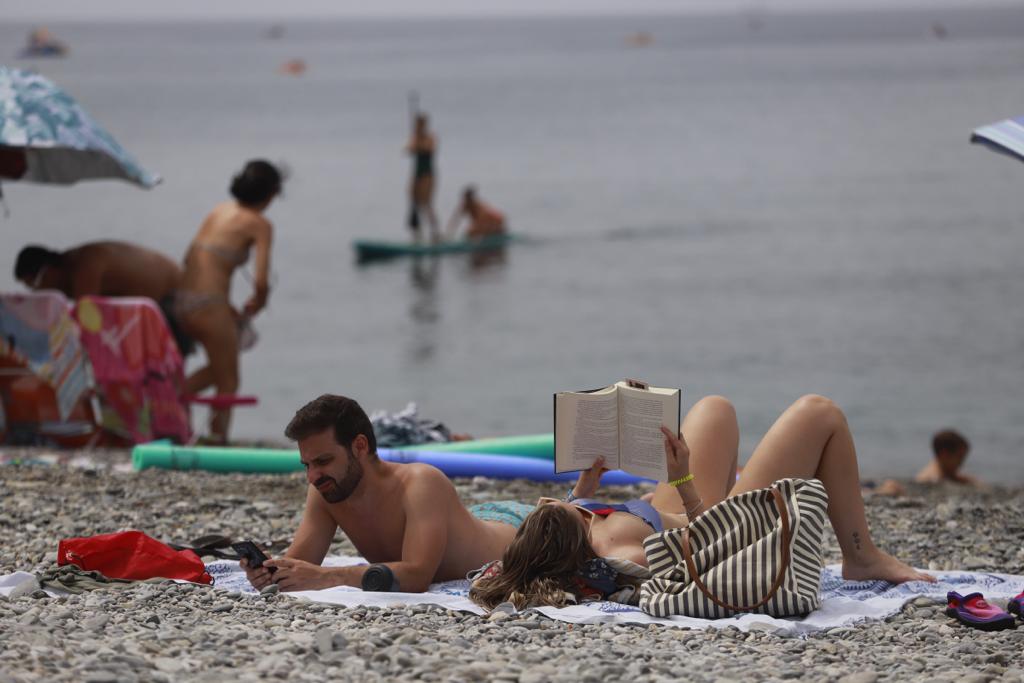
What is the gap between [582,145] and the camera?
56.2 m

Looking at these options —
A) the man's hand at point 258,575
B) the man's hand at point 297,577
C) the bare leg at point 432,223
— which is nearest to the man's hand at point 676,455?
the man's hand at point 297,577

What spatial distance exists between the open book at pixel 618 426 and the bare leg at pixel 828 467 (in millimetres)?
410

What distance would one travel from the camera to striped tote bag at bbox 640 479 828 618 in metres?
4.29

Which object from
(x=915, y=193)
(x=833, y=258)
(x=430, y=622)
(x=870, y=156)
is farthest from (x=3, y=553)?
(x=870, y=156)

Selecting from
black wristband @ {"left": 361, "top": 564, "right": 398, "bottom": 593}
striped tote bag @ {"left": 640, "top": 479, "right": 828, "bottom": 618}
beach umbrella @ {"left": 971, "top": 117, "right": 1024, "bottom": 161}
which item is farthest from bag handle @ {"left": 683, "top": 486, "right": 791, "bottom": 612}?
beach umbrella @ {"left": 971, "top": 117, "right": 1024, "bottom": 161}

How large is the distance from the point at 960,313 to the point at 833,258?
5799 millimetres

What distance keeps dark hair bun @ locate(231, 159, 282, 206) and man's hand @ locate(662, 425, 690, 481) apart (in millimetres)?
4463

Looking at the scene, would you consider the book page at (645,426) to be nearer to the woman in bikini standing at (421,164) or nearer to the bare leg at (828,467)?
the bare leg at (828,467)

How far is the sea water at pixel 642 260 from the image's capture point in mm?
16203

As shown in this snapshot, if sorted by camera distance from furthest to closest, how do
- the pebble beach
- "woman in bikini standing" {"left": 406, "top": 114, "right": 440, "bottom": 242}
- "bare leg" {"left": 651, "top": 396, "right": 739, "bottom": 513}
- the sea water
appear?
1. "woman in bikini standing" {"left": 406, "top": 114, "right": 440, "bottom": 242}
2. the sea water
3. "bare leg" {"left": 651, "top": 396, "right": 739, "bottom": 513}
4. the pebble beach

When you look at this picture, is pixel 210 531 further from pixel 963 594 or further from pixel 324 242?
pixel 324 242

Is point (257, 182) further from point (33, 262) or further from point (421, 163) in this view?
A: point (421, 163)

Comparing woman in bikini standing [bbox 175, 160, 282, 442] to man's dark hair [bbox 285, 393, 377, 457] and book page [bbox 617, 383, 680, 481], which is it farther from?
book page [bbox 617, 383, 680, 481]

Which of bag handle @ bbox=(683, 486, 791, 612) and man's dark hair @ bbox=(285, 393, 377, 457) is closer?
bag handle @ bbox=(683, 486, 791, 612)
